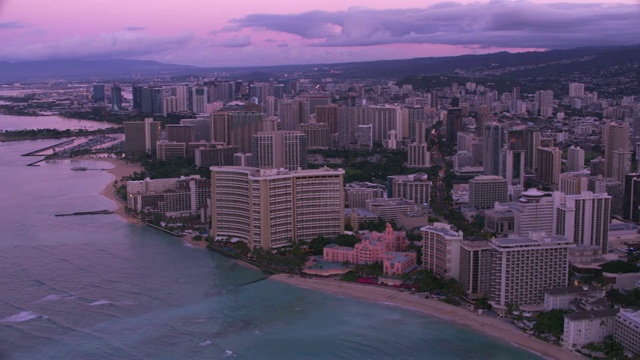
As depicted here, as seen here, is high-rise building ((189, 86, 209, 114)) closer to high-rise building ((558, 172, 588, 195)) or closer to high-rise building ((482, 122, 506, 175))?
high-rise building ((482, 122, 506, 175))

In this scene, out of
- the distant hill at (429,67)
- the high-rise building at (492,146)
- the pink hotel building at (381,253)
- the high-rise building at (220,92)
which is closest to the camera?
the pink hotel building at (381,253)

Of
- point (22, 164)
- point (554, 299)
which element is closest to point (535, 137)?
point (554, 299)

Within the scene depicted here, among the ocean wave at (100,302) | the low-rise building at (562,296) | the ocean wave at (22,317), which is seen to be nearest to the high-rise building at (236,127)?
the ocean wave at (100,302)

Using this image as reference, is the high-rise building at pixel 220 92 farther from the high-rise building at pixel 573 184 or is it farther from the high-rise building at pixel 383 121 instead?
the high-rise building at pixel 573 184

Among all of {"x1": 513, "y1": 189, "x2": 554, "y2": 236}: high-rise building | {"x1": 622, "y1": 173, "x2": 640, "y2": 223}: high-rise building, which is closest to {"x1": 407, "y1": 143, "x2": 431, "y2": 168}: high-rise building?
{"x1": 622, "y1": 173, "x2": 640, "y2": 223}: high-rise building

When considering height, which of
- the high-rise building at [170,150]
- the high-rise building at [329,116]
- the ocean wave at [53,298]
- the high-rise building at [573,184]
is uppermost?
the high-rise building at [329,116]

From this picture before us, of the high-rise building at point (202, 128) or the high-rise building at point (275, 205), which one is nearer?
the high-rise building at point (275, 205)
